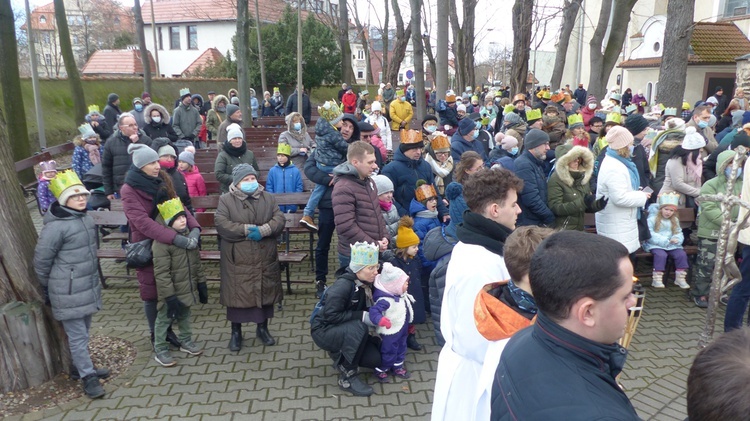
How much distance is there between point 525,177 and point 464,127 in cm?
257

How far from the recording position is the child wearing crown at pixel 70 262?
4.19 metres

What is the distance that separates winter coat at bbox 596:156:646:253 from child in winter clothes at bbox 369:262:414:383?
2664 mm

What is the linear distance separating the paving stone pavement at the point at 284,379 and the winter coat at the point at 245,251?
606 millimetres

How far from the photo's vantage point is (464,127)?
312 inches

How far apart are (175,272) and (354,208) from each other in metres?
1.71

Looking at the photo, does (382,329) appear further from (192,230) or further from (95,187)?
(95,187)

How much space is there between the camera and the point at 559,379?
5.27ft

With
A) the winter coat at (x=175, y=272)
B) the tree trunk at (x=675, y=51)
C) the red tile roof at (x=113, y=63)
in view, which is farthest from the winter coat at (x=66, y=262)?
the red tile roof at (x=113, y=63)

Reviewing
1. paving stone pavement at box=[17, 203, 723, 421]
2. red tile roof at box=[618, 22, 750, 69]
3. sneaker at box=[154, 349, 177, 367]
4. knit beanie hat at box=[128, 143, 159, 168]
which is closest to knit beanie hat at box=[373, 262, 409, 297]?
paving stone pavement at box=[17, 203, 723, 421]

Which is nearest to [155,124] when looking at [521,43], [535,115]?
[535,115]

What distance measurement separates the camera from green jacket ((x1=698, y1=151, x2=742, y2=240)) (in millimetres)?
5906

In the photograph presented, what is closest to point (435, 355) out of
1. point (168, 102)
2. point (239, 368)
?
point (239, 368)

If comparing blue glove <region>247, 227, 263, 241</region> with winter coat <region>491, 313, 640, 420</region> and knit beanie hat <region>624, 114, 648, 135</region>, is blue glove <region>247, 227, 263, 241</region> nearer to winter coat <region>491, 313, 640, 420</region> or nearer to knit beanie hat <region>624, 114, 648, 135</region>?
winter coat <region>491, 313, 640, 420</region>

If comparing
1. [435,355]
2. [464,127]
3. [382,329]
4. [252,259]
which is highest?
[464,127]
